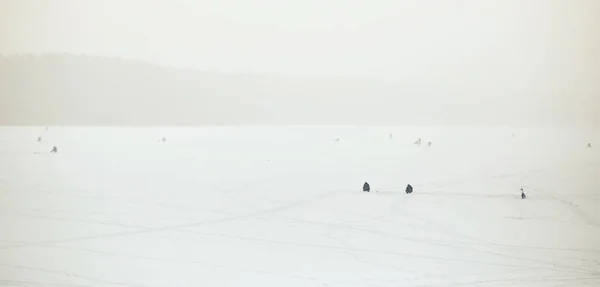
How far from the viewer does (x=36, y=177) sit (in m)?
2.29

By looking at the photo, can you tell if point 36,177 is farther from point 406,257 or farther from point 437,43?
point 437,43

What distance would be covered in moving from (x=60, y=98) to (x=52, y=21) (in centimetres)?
26

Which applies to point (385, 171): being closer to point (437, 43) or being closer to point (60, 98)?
point (437, 43)

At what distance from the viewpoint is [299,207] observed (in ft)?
7.48

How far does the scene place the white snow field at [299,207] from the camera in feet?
7.43

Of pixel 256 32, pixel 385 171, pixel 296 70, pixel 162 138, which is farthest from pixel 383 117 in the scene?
pixel 162 138

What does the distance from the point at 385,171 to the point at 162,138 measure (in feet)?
2.44

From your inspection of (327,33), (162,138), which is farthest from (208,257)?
(327,33)

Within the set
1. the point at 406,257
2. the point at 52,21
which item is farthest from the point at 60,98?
the point at 406,257

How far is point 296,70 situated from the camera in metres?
2.30

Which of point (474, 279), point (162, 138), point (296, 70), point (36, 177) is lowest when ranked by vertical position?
point (474, 279)

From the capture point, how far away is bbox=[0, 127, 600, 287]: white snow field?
2266 mm

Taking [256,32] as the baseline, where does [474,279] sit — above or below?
below

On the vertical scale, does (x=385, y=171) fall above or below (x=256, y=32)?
below
